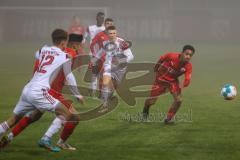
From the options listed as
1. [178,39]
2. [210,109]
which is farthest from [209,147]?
[178,39]

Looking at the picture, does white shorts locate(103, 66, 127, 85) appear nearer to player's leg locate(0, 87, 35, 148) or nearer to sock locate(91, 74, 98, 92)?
sock locate(91, 74, 98, 92)

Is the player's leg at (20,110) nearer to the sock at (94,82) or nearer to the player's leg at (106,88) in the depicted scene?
the player's leg at (106,88)

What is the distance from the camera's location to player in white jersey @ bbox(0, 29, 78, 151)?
899 centimetres

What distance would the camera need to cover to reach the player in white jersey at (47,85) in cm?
899

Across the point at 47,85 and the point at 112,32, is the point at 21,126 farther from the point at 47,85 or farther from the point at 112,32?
the point at 112,32

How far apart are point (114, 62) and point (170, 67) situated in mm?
2273

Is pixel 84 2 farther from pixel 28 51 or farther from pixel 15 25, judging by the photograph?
pixel 28 51

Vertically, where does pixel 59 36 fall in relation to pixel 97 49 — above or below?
above

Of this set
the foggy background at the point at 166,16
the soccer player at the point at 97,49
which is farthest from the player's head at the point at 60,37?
the foggy background at the point at 166,16

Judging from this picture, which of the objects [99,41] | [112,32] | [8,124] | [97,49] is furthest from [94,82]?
[8,124]

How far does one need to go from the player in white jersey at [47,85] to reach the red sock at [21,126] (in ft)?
0.62

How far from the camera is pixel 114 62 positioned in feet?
47.3

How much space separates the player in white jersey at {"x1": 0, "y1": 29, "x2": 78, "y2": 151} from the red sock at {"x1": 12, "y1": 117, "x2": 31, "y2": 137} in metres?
0.19

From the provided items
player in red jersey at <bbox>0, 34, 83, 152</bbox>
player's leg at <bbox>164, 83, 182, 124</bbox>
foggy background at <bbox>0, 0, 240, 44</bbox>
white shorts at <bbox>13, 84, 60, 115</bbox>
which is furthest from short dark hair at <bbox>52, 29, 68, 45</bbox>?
foggy background at <bbox>0, 0, 240, 44</bbox>
